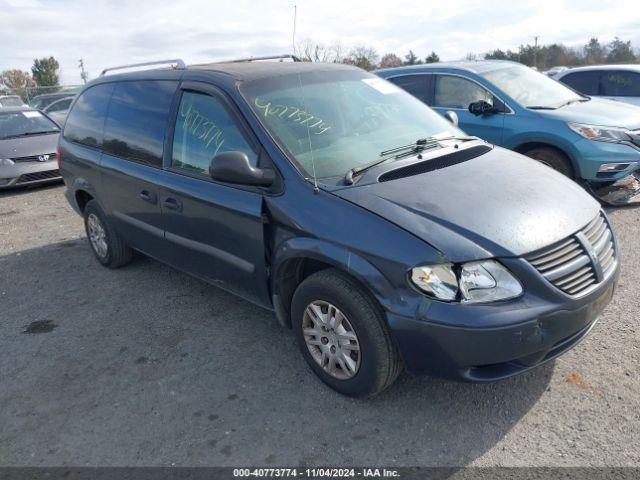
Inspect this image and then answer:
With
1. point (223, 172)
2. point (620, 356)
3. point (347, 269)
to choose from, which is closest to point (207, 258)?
point (223, 172)

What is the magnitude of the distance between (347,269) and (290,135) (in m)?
1.03

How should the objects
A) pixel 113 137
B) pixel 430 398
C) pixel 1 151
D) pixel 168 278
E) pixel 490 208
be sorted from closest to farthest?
pixel 490 208 < pixel 430 398 < pixel 113 137 < pixel 168 278 < pixel 1 151

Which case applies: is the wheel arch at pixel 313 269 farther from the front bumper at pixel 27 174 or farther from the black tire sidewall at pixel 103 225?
the front bumper at pixel 27 174

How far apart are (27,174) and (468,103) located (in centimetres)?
749

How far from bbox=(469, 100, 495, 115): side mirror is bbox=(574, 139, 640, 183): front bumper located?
1.17 metres

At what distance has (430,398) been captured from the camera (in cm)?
306

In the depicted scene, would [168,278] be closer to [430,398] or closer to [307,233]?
[307,233]

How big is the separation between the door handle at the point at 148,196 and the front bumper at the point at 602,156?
466cm

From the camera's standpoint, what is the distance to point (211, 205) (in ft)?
11.6

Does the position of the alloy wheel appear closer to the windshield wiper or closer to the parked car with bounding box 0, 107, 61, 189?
the windshield wiper

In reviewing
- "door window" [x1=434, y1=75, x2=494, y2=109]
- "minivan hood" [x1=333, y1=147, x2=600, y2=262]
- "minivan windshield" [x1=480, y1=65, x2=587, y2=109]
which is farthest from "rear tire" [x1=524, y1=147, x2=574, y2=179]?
"minivan hood" [x1=333, y1=147, x2=600, y2=262]

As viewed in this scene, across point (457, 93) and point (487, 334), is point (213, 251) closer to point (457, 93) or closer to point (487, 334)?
point (487, 334)

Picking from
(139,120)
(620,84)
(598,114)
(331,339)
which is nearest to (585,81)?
(620,84)

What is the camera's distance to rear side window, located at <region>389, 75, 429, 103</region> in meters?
7.51
